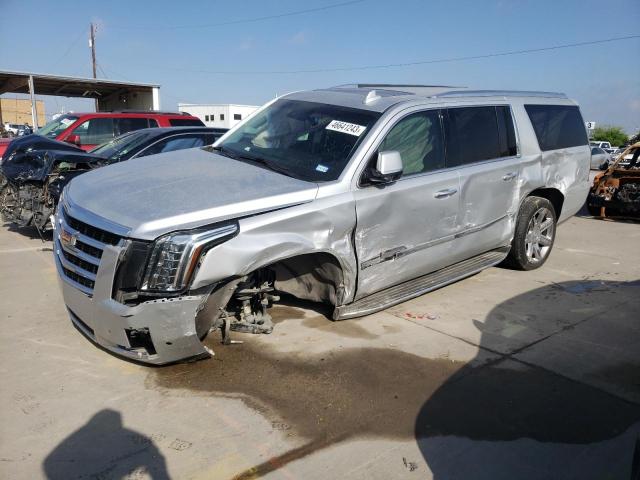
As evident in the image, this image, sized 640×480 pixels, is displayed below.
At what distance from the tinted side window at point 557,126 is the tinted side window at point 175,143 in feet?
16.0

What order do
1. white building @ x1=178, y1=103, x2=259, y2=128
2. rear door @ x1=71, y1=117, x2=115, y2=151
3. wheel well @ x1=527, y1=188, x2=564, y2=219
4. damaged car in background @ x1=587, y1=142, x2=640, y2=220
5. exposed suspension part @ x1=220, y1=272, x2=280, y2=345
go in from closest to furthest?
exposed suspension part @ x1=220, y1=272, x2=280, y2=345, wheel well @ x1=527, y1=188, x2=564, y2=219, damaged car in background @ x1=587, y1=142, x2=640, y2=220, rear door @ x1=71, y1=117, x2=115, y2=151, white building @ x1=178, y1=103, x2=259, y2=128

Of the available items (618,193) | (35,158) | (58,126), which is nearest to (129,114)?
(58,126)

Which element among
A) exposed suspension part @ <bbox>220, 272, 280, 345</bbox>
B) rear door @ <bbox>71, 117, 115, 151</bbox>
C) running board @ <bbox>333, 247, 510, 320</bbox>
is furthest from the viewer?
rear door @ <bbox>71, 117, 115, 151</bbox>

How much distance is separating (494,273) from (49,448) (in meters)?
4.95

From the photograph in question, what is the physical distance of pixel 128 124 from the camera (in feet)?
39.5

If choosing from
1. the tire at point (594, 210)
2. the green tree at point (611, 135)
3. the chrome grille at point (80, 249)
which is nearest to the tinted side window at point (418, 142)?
the chrome grille at point (80, 249)

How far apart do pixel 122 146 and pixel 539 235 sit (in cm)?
581

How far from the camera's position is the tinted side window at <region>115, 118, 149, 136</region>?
467 inches

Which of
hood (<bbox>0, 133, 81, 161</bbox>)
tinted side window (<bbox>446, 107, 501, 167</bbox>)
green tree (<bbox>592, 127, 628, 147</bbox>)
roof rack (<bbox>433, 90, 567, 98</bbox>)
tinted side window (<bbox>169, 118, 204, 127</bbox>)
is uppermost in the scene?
roof rack (<bbox>433, 90, 567, 98</bbox>)

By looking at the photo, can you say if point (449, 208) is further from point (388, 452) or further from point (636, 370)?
point (388, 452)

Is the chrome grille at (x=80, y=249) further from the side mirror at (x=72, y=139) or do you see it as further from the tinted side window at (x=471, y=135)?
the side mirror at (x=72, y=139)

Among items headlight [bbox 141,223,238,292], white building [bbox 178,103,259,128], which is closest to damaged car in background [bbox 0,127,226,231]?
headlight [bbox 141,223,238,292]

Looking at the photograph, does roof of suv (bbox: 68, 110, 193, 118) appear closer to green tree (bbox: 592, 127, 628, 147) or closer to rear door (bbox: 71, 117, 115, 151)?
rear door (bbox: 71, 117, 115, 151)

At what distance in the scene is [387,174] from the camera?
409 centimetres
